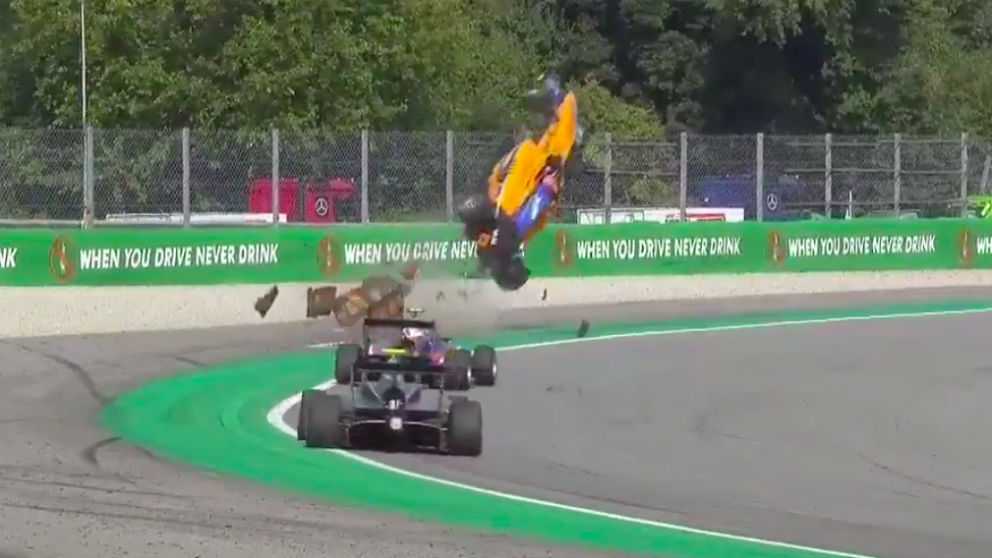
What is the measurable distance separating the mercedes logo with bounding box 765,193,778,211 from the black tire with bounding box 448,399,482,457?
68.3 ft

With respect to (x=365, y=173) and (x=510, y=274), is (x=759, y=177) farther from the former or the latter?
(x=510, y=274)

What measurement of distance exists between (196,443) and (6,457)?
1747mm

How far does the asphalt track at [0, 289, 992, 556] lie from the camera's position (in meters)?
11.7

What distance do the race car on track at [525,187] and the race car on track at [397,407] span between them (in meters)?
0.90

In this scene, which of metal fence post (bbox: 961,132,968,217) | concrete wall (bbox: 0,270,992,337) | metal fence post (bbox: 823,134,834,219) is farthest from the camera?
metal fence post (bbox: 961,132,968,217)

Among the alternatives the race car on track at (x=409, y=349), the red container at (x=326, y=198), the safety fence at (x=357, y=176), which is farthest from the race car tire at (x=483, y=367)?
the red container at (x=326, y=198)

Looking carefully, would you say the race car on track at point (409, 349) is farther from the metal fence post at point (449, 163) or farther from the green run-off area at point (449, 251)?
the metal fence post at point (449, 163)

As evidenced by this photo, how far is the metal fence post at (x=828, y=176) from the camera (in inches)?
1407

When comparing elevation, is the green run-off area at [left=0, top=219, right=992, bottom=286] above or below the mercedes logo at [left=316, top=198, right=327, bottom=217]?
below

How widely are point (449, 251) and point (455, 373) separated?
95.8 inches

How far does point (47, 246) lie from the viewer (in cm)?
2359

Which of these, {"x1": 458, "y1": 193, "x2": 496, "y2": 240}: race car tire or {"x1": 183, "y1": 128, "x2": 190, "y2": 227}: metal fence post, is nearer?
{"x1": 458, "y1": 193, "x2": 496, "y2": 240}: race car tire

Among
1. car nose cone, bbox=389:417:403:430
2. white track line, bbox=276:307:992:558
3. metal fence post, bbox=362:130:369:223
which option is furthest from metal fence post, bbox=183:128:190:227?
car nose cone, bbox=389:417:403:430

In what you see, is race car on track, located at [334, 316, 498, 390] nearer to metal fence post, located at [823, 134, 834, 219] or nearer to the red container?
the red container
